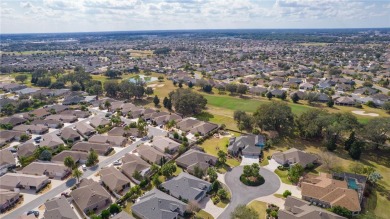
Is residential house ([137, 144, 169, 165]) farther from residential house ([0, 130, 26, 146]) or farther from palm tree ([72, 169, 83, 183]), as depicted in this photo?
residential house ([0, 130, 26, 146])

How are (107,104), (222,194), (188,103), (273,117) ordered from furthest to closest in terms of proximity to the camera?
(107,104), (188,103), (273,117), (222,194)

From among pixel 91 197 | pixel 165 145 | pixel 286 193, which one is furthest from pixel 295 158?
pixel 91 197

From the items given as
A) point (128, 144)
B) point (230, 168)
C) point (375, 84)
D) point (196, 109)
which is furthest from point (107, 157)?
point (375, 84)

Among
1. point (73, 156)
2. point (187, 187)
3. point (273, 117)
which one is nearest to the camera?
point (187, 187)

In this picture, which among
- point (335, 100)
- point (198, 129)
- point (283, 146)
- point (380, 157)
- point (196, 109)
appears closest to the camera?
point (380, 157)

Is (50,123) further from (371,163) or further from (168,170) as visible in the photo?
Result: (371,163)

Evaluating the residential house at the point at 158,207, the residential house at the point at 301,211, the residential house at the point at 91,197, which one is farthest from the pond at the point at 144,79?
the residential house at the point at 301,211

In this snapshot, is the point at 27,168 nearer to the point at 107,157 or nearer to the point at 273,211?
the point at 107,157
